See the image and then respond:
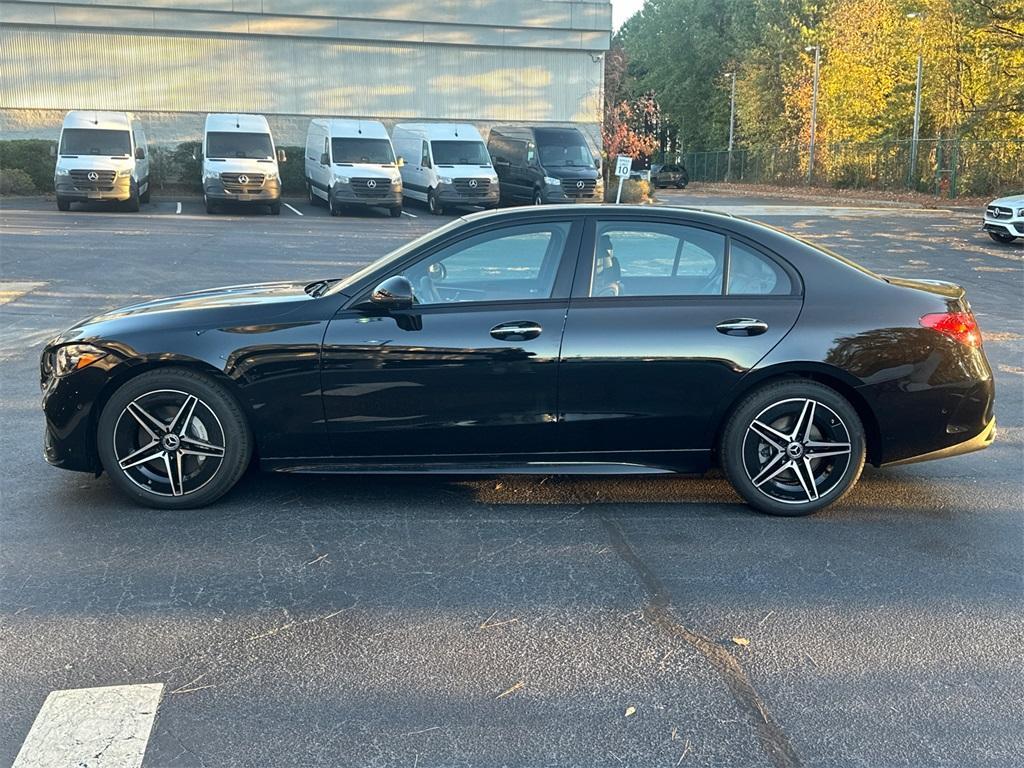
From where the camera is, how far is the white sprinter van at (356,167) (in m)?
26.9

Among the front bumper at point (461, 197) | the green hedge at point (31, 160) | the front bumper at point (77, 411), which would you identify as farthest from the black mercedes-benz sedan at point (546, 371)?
the green hedge at point (31, 160)

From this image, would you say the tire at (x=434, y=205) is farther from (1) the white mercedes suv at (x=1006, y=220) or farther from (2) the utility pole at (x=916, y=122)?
(2) the utility pole at (x=916, y=122)

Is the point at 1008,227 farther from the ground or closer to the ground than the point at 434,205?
closer to the ground

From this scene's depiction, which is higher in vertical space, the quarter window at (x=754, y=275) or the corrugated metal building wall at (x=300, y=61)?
the corrugated metal building wall at (x=300, y=61)

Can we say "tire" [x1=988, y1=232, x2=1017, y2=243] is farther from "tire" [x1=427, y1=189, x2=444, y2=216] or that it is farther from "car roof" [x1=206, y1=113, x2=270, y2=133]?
"car roof" [x1=206, y1=113, x2=270, y2=133]

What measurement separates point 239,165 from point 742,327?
24.5 m

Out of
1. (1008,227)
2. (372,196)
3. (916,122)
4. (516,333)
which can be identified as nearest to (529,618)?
(516,333)

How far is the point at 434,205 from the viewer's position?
28312 mm

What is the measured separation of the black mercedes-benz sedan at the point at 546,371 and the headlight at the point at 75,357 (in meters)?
0.01

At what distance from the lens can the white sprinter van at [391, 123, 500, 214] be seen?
27.7 m

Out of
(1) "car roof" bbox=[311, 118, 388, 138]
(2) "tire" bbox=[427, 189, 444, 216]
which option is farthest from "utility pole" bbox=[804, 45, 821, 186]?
(1) "car roof" bbox=[311, 118, 388, 138]

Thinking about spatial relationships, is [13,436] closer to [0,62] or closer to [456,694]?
[456,694]

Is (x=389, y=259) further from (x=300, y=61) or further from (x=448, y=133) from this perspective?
(x=300, y=61)

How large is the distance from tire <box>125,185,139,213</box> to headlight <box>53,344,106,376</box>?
76.3ft
